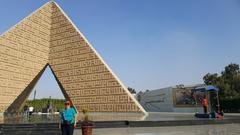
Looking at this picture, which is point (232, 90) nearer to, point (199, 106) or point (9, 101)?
point (199, 106)

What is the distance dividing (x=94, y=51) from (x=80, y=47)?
129 cm

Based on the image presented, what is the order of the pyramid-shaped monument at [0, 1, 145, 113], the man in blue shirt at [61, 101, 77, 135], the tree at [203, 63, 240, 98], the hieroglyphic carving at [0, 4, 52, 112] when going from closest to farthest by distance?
the man in blue shirt at [61, 101, 77, 135] < the pyramid-shaped monument at [0, 1, 145, 113] < the hieroglyphic carving at [0, 4, 52, 112] < the tree at [203, 63, 240, 98]

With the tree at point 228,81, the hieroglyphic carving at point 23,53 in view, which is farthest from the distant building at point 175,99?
the hieroglyphic carving at point 23,53

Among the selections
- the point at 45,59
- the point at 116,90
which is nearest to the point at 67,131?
the point at 116,90

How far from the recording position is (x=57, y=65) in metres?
21.8

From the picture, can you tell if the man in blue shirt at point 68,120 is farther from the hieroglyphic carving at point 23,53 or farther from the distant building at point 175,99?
the distant building at point 175,99

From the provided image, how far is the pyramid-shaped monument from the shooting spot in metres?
19.2

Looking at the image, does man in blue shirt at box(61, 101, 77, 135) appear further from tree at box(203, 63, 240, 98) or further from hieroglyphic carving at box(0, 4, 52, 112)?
tree at box(203, 63, 240, 98)

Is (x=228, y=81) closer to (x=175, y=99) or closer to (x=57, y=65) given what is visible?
(x=175, y=99)

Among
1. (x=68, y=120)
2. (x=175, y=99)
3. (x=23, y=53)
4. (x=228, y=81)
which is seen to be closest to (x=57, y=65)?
(x=23, y=53)

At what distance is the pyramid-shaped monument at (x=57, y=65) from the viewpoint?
19156 mm

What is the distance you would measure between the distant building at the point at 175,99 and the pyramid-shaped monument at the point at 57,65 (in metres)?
11.1

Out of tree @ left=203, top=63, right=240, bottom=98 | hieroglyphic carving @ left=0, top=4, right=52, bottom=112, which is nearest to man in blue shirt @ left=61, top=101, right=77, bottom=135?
hieroglyphic carving @ left=0, top=4, right=52, bottom=112

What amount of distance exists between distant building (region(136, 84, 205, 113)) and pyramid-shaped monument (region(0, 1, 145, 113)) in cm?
1114
